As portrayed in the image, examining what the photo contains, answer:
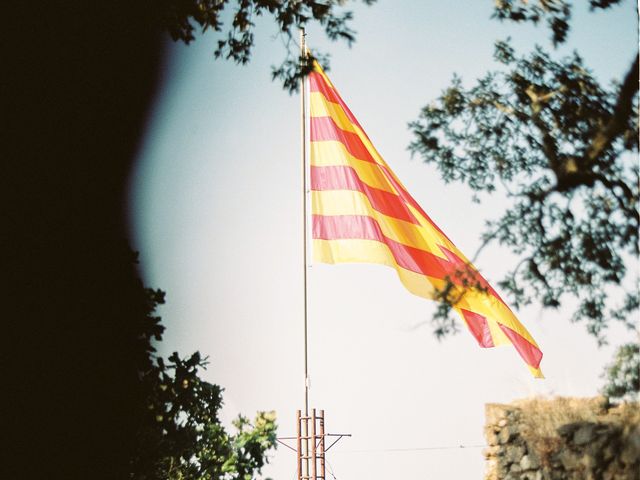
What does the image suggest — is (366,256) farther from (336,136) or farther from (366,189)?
(336,136)

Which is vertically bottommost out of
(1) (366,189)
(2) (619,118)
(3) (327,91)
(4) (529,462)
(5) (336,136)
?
(4) (529,462)

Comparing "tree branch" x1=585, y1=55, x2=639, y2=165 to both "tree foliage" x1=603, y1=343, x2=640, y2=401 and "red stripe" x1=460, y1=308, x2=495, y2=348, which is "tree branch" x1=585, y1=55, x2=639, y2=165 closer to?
"tree foliage" x1=603, y1=343, x2=640, y2=401

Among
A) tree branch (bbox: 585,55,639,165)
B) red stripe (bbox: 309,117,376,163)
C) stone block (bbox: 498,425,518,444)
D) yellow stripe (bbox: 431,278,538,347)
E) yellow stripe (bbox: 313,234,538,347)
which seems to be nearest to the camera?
tree branch (bbox: 585,55,639,165)

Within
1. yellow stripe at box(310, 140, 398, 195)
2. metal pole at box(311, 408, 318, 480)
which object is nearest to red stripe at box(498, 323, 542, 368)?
yellow stripe at box(310, 140, 398, 195)

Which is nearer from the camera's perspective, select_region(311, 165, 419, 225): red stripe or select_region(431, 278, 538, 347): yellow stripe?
select_region(431, 278, 538, 347): yellow stripe

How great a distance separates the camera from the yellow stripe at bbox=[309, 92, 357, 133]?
16.4 feet

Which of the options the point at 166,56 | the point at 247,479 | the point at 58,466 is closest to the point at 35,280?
the point at 58,466

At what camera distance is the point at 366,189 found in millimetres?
4691

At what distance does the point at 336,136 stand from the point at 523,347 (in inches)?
71.2

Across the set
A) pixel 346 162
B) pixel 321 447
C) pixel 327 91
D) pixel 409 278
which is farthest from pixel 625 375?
pixel 321 447

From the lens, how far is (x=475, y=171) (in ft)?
12.1

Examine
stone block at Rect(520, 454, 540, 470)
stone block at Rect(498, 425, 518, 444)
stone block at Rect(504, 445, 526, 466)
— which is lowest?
stone block at Rect(520, 454, 540, 470)

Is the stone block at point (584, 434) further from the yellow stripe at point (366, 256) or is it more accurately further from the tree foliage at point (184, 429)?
the tree foliage at point (184, 429)

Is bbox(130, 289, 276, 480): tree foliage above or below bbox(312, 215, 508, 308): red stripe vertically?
below
